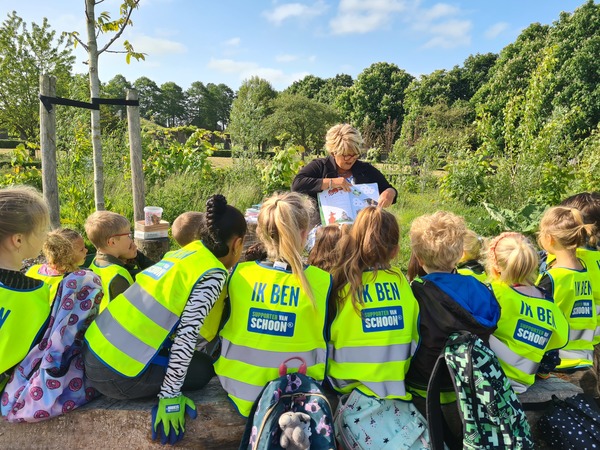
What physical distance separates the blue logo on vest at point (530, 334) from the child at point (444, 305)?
0.27 m

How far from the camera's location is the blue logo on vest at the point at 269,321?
1.89m

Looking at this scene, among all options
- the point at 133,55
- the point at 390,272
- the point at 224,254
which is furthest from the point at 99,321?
the point at 133,55

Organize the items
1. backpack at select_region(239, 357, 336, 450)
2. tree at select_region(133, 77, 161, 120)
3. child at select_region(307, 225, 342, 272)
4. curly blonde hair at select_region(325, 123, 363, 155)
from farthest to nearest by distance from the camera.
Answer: tree at select_region(133, 77, 161, 120) < curly blonde hair at select_region(325, 123, 363, 155) < child at select_region(307, 225, 342, 272) < backpack at select_region(239, 357, 336, 450)

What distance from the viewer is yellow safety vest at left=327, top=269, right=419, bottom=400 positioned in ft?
6.44

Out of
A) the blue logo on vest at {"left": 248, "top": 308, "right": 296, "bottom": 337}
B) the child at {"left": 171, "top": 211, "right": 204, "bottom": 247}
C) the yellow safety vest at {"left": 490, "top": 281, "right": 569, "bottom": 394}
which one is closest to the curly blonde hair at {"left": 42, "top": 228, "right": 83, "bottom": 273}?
the child at {"left": 171, "top": 211, "right": 204, "bottom": 247}

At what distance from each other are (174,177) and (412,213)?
15.1ft

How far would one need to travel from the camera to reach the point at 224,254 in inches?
82.8

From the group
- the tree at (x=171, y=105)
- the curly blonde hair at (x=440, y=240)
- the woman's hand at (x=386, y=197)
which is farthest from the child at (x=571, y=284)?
the tree at (x=171, y=105)

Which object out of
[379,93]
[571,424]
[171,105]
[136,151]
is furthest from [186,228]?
[171,105]

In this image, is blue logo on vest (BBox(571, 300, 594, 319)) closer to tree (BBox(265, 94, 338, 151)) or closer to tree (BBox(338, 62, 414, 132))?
tree (BBox(265, 94, 338, 151))

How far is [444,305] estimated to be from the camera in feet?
6.64

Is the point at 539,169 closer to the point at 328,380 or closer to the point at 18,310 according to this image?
the point at 328,380

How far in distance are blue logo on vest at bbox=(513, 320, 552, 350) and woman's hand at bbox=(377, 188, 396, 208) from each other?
153 cm

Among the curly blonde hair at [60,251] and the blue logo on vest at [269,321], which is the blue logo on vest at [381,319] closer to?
the blue logo on vest at [269,321]
